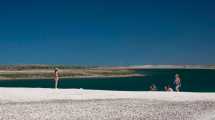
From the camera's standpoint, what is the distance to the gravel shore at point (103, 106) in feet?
75.8

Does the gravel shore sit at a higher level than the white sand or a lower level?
lower

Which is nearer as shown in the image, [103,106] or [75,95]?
[103,106]

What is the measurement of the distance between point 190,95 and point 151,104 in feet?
19.9

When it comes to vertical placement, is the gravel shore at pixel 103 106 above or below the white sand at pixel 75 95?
below

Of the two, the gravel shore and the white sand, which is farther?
the white sand

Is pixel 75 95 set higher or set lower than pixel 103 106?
higher

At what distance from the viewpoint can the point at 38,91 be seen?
3272 centimetres

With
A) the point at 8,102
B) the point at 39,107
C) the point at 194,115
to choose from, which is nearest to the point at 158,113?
the point at 194,115

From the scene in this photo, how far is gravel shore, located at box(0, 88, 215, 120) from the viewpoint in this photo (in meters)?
23.1

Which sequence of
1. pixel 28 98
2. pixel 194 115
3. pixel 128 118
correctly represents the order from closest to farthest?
pixel 128 118 < pixel 194 115 < pixel 28 98

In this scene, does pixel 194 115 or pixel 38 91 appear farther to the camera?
pixel 38 91

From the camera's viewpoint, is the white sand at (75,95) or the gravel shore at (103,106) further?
the white sand at (75,95)

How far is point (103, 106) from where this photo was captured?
26.7 meters

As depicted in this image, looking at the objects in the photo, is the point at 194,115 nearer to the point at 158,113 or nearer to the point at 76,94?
the point at 158,113
